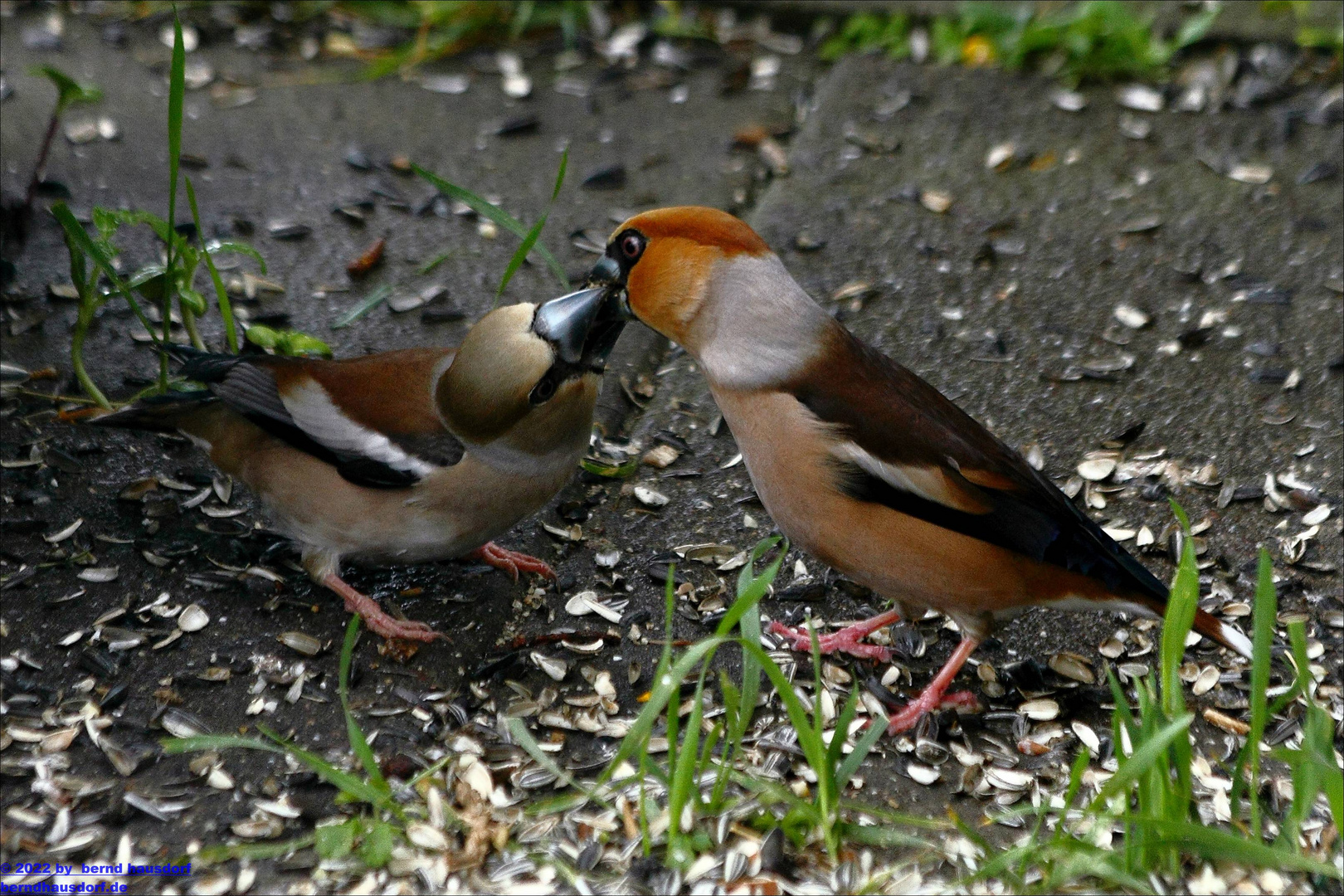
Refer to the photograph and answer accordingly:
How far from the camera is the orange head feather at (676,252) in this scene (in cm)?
325

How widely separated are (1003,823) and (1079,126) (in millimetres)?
3521

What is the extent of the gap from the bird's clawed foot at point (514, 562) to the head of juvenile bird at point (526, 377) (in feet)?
1.40

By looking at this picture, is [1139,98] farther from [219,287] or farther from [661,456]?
[219,287]

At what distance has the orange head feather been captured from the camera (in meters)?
3.25

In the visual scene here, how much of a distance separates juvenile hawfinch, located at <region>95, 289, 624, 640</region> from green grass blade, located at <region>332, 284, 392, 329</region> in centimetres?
81

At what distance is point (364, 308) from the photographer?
14.0 feet

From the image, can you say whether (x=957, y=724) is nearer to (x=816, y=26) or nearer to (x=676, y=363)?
(x=676, y=363)

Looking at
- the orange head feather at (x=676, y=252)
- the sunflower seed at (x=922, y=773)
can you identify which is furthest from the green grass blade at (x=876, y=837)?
the orange head feather at (x=676, y=252)

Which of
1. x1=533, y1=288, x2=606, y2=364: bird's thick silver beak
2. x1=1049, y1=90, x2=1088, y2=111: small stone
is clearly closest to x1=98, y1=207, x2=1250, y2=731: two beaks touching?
x1=533, y1=288, x2=606, y2=364: bird's thick silver beak

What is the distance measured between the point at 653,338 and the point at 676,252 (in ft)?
4.45

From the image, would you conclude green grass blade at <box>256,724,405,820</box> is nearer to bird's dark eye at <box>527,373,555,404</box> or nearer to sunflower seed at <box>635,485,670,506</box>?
bird's dark eye at <box>527,373,555,404</box>

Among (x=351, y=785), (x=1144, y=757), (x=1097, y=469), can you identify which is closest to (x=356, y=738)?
(x=351, y=785)

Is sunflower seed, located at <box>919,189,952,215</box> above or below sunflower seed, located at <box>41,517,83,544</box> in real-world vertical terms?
below

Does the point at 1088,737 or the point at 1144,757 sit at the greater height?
the point at 1144,757
